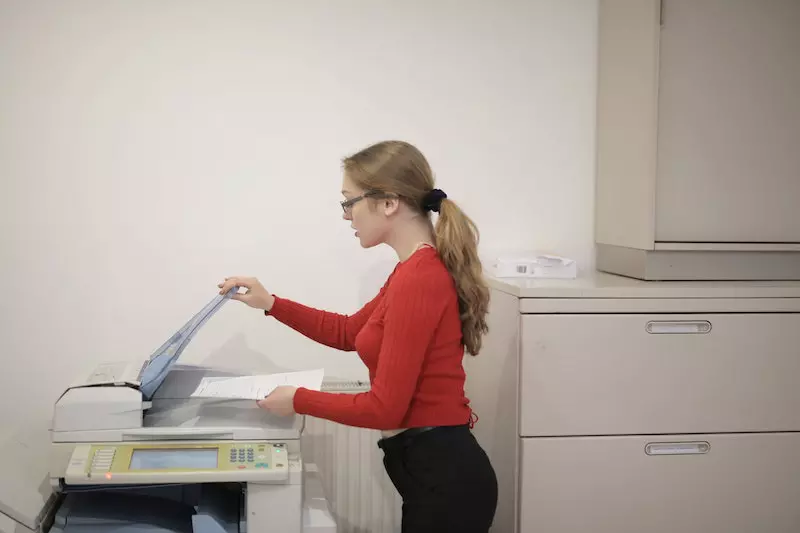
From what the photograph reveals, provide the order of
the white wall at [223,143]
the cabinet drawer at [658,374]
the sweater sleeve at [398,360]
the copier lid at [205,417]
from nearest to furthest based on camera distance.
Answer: the sweater sleeve at [398,360] < the copier lid at [205,417] < the cabinet drawer at [658,374] < the white wall at [223,143]

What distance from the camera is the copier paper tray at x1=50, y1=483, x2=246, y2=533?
166cm

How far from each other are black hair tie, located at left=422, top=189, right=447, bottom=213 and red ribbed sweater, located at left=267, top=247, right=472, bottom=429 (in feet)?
0.33

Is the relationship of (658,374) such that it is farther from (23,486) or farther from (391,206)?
(23,486)

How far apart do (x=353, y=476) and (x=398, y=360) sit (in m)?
0.98

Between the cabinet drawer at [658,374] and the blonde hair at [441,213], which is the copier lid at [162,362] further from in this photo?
the cabinet drawer at [658,374]

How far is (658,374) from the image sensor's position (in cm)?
197

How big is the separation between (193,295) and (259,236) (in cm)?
27

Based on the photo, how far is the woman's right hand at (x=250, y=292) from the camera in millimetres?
1988

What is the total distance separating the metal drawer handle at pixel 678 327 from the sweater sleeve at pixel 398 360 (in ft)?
2.12

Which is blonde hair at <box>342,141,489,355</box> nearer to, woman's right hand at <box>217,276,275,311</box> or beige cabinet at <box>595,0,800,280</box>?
woman's right hand at <box>217,276,275,311</box>

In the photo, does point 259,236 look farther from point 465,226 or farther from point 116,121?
point 465,226

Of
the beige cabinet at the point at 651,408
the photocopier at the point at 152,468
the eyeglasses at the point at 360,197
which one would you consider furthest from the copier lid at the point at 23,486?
the beige cabinet at the point at 651,408

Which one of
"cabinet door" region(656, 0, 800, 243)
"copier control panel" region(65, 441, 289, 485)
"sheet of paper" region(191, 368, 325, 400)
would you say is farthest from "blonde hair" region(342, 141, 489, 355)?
"cabinet door" region(656, 0, 800, 243)

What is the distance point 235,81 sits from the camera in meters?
2.36
